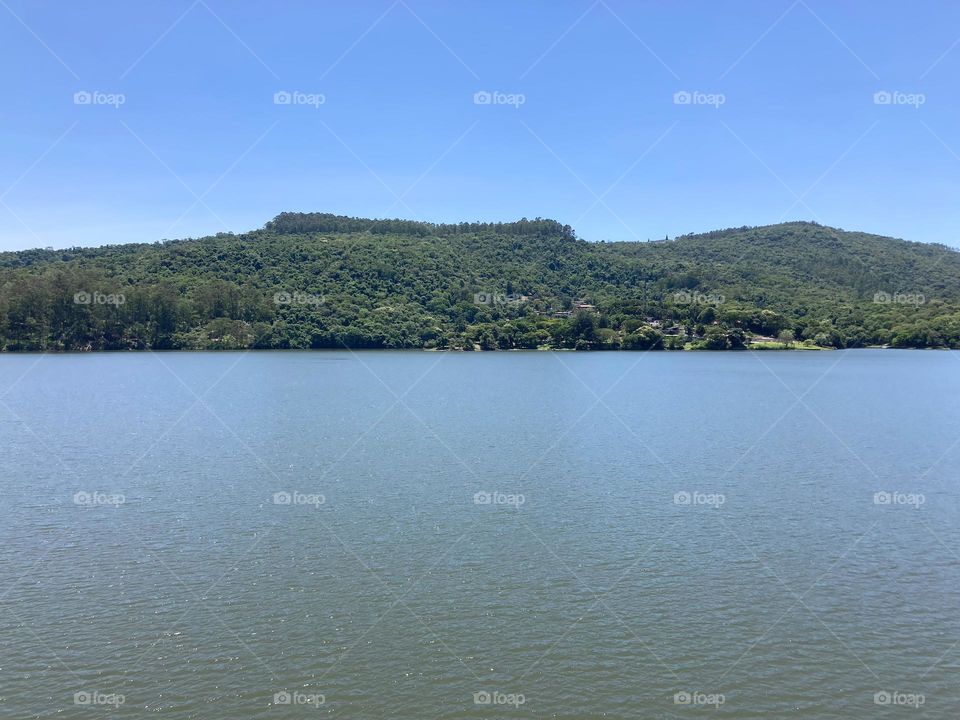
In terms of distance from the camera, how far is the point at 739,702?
47.5ft

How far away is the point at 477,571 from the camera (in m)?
21.2

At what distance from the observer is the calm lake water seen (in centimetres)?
1491

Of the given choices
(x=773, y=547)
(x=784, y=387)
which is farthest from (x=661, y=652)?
(x=784, y=387)

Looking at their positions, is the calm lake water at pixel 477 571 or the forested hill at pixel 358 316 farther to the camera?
the forested hill at pixel 358 316

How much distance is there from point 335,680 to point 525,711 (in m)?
4.12

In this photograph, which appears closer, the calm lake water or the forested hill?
the calm lake water

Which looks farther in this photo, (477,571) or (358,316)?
(358,316)

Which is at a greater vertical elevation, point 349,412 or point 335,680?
point 349,412

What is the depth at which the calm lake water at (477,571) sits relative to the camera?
1491 cm

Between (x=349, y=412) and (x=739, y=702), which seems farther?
(x=349, y=412)

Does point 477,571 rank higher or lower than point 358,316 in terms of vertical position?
lower

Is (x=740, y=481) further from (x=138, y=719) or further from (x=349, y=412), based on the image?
(x=349, y=412)

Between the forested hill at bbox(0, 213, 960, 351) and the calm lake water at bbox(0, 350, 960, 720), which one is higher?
the forested hill at bbox(0, 213, 960, 351)

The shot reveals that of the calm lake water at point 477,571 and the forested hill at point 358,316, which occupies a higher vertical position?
the forested hill at point 358,316
